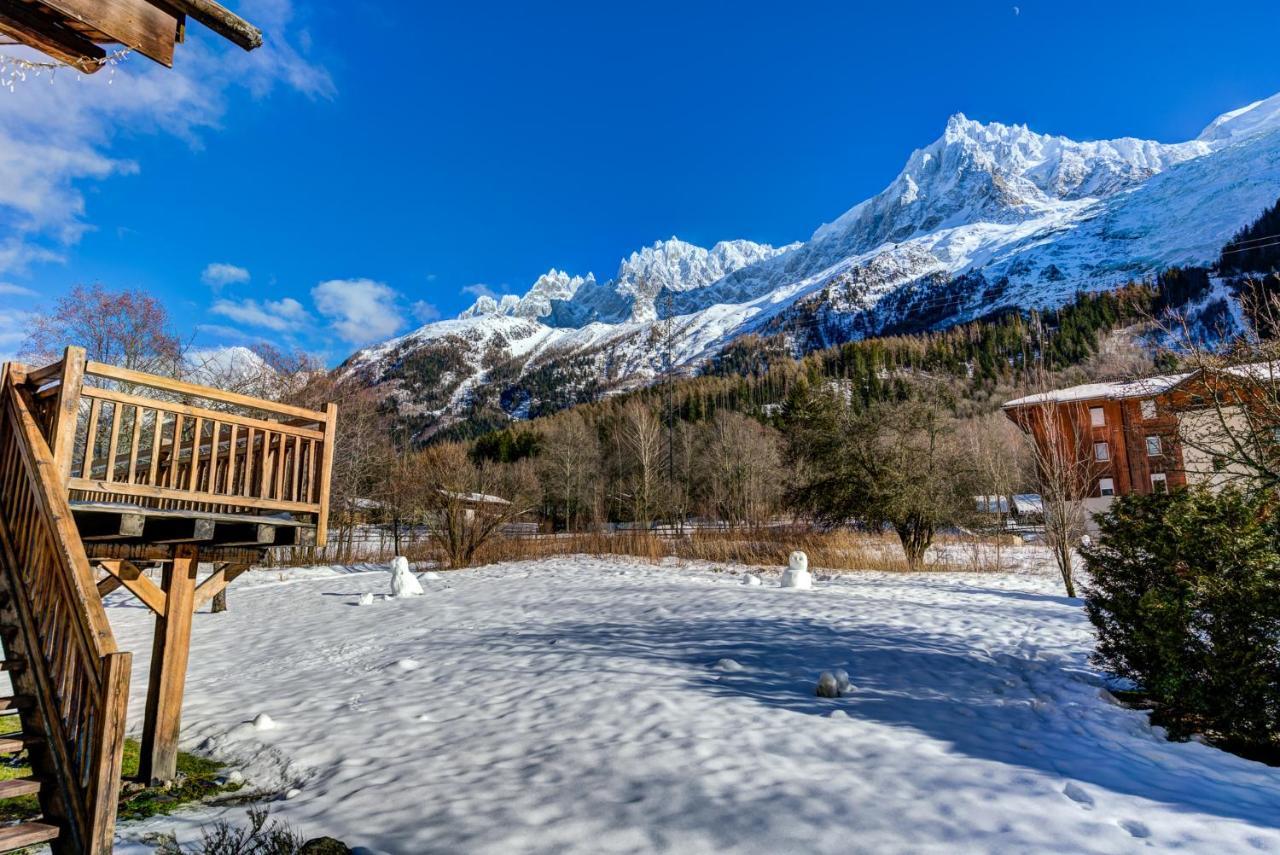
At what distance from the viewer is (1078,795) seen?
12.8 ft

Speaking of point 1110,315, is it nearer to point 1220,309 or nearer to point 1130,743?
point 1220,309

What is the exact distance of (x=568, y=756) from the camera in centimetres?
500

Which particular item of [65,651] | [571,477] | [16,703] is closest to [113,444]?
[16,703]

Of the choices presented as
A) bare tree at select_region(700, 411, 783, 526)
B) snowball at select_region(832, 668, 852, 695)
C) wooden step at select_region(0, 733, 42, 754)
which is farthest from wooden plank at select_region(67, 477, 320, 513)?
bare tree at select_region(700, 411, 783, 526)

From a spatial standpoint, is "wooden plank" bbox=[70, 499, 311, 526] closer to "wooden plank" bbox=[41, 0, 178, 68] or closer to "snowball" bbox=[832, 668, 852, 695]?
"wooden plank" bbox=[41, 0, 178, 68]

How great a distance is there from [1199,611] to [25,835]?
8.46 metres

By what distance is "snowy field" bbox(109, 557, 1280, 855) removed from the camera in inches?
145

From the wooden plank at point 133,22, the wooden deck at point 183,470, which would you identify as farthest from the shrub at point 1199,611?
the wooden deck at point 183,470

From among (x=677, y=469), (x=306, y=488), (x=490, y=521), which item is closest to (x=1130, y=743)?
(x=306, y=488)

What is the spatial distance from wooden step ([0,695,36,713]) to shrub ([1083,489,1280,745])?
8528 mm

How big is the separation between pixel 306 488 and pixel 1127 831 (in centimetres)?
746

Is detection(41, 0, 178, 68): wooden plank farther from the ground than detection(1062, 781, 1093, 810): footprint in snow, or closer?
farther from the ground

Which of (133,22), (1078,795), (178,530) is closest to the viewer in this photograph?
(133,22)

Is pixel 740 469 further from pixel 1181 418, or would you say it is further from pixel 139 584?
pixel 139 584
